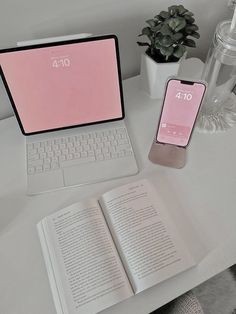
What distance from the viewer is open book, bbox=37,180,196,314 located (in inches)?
23.0

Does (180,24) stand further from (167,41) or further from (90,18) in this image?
(90,18)

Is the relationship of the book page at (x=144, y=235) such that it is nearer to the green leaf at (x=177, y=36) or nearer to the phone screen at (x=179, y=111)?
the phone screen at (x=179, y=111)

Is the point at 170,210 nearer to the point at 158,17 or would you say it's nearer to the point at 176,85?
the point at 176,85

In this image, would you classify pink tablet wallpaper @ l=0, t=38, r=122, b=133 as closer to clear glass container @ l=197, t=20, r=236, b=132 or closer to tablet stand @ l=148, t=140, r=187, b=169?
tablet stand @ l=148, t=140, r=187, b=169

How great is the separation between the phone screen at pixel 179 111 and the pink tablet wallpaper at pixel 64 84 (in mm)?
159

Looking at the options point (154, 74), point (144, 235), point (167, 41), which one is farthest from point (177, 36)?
point (144, 235)

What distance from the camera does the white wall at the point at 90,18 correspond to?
704mm

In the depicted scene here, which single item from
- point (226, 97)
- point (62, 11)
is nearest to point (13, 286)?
point (62, 11)

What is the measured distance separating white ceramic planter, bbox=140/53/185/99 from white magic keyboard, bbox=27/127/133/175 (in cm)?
17

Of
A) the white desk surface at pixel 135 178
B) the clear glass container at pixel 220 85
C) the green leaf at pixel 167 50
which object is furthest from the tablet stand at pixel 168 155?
the green leaf at pixel 167 50

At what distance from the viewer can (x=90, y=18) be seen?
787mm

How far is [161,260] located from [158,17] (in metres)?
0.61

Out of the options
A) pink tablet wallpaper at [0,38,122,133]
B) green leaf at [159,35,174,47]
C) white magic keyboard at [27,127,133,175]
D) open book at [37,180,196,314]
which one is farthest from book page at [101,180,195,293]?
green leaf at [159,35,174,47]

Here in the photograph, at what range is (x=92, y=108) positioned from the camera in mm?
816
